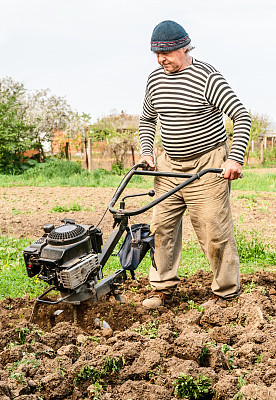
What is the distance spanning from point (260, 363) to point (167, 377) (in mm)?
548

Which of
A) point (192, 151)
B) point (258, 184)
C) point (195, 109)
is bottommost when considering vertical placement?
point (258, 184)

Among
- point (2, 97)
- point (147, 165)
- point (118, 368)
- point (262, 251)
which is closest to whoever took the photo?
point (118, 368)

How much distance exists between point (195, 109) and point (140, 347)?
1.74 metres

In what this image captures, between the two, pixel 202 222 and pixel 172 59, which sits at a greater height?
pixel 172 59

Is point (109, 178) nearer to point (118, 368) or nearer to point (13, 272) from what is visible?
point (13, 272)

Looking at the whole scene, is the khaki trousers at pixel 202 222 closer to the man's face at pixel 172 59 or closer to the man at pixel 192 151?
the man at pixel 192 151

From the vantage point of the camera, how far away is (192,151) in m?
3.44

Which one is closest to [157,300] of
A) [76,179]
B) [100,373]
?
[100,373]

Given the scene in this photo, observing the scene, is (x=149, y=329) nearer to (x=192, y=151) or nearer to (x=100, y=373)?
(x=100, y=373)

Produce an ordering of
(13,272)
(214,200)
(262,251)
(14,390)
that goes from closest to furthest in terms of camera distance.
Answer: (14,390), (214,200), (13,272), (262,251)

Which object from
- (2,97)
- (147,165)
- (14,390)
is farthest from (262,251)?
(2,97)

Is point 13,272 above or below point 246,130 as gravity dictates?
below

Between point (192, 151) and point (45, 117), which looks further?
point (45, 117)

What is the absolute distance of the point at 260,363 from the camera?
245 centimetres
